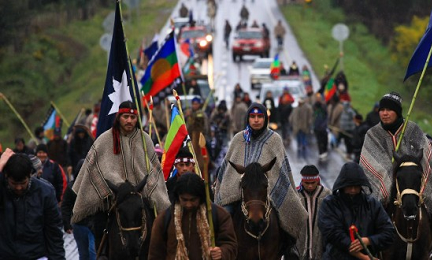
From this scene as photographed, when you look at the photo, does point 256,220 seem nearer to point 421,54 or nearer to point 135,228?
point 135,228

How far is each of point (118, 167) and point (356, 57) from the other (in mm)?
53602

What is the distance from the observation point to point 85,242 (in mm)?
15469

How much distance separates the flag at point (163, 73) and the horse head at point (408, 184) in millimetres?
8748

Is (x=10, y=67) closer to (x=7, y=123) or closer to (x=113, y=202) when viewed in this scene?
(x=7, y=123)

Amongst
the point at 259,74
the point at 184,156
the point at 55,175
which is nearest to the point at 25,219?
the point at 184,156

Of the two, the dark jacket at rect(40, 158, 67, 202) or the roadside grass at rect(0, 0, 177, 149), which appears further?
the roadside grass at rect(0, 0, 177, 149)

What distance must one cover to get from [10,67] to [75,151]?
78.7 feet

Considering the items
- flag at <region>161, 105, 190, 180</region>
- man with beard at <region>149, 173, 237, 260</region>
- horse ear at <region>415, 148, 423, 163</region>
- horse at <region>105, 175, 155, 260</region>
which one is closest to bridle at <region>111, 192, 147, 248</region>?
horse at <region>105, 175, 155, 260</region>

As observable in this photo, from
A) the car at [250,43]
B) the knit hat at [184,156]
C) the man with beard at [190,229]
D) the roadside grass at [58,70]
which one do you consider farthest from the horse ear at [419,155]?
the car at [250,43]

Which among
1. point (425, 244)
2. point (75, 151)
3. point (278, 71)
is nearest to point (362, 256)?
point (425, 244)

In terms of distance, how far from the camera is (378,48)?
220 ft

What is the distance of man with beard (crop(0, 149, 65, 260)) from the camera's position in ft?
36.7

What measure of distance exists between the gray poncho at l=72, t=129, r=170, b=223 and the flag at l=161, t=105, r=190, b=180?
1469 millimetres

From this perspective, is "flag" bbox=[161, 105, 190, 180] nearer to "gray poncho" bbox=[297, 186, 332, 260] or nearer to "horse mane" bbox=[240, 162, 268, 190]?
"gray poncho" bbox=[297, 186, 332, 260]
